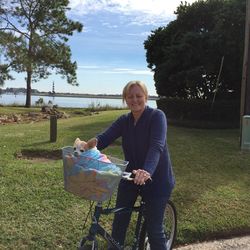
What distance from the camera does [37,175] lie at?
24.9 feet

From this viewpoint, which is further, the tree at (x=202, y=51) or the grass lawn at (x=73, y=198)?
the tree at (x=202, y=51)

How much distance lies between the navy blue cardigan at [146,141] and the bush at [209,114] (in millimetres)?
13172

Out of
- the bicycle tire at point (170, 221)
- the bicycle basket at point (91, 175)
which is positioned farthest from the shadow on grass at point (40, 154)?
the bicycle basket at point (91, 175)

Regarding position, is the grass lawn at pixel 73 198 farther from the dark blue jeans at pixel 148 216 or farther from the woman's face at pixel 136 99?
the woman's face at pixel 136 99

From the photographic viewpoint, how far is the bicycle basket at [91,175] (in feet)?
11.2

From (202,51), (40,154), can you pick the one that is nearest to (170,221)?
(40,154)

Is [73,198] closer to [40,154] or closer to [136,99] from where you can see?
[136,99]

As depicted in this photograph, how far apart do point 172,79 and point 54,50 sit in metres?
15.0

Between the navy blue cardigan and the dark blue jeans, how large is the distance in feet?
0.26

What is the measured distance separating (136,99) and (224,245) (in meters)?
2.83

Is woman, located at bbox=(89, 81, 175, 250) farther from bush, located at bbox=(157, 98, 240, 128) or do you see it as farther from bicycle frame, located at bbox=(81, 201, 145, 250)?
bush, located at bbox=(157, 98, 240, 128)

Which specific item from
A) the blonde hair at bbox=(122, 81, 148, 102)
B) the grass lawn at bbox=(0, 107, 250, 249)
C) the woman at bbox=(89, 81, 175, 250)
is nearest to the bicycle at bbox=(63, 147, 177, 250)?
the woman at bbox=(89, 81, 175, 250)

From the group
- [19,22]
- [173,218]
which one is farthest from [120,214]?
[19,22]

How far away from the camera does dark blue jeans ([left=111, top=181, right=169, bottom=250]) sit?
416cm
